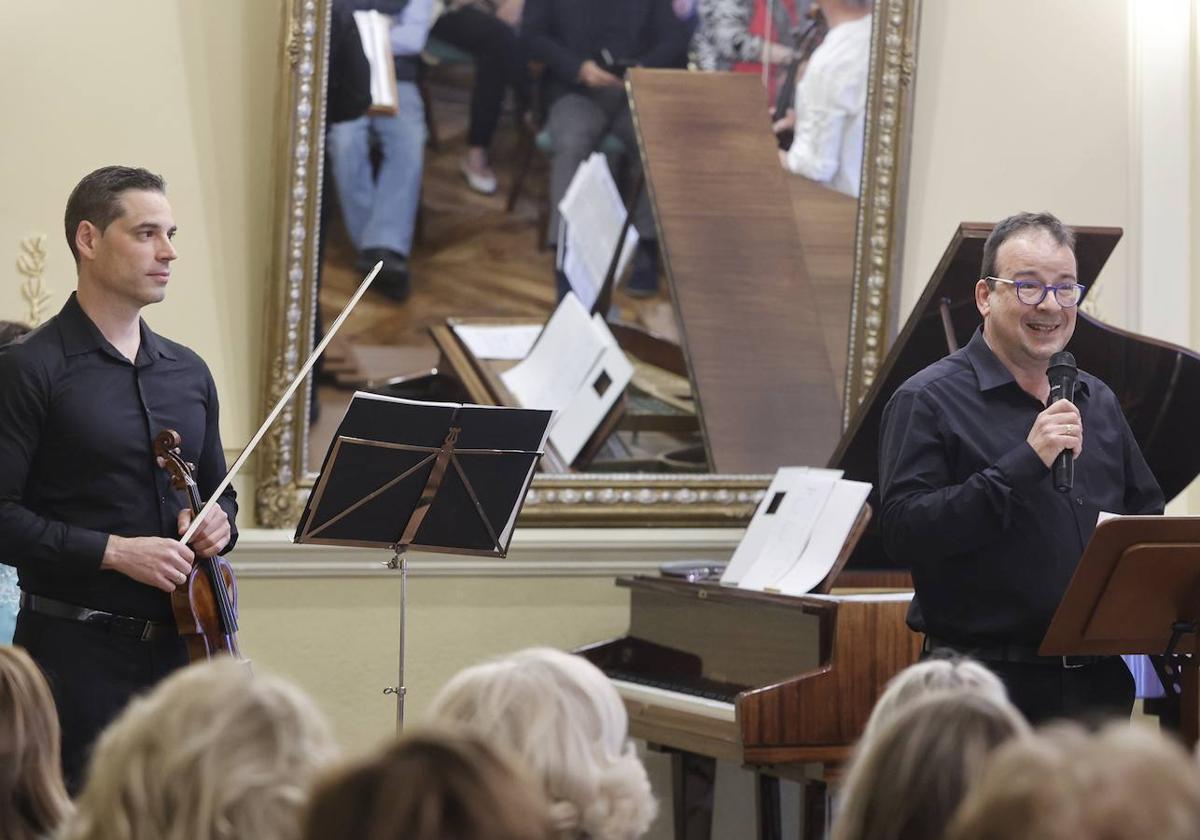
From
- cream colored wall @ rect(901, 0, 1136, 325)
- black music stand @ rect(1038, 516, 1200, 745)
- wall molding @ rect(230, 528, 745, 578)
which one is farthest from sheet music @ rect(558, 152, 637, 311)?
black music stand @ rect(1038, 516, 1200, 745)

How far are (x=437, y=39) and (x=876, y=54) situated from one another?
1.42m

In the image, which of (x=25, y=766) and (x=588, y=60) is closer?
(x=25, y=766)

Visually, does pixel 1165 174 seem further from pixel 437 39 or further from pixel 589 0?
pixel 437 39

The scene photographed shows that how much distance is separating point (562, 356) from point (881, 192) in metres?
1.19

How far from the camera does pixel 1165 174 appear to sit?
558cm

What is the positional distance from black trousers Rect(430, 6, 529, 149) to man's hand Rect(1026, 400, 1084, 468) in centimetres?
253

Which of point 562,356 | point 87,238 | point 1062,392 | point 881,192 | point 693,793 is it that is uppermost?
point 881,192

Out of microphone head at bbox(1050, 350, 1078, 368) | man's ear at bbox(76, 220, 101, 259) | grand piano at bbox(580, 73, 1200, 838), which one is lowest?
grand piano at bbox(580, 73, 1200, 838)

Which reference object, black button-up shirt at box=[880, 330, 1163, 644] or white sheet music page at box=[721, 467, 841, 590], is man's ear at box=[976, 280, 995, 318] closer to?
black button-up shirt at box=[880, 330, 1163, 644]

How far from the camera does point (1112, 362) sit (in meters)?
4.16

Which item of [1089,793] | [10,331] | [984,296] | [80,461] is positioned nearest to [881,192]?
[984,296]

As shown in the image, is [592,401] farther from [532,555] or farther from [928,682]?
[928,682]

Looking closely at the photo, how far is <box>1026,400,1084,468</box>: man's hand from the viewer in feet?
10.1

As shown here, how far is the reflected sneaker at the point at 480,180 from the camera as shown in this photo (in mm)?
5160
